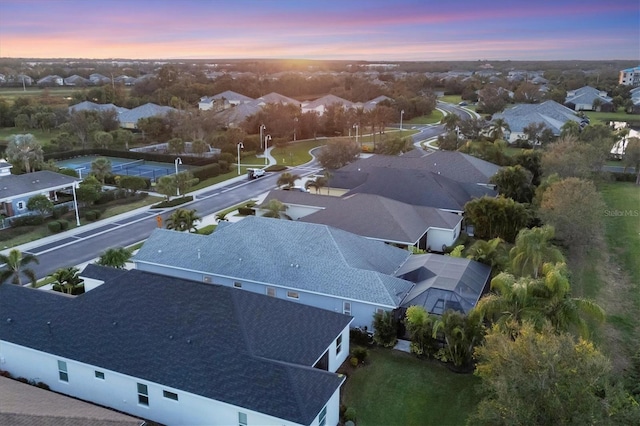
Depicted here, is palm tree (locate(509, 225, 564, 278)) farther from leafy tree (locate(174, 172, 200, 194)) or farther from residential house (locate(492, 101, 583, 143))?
residential house (locate(492, 101, 583, 143))

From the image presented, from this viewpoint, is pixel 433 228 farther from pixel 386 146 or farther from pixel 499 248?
pixel 386 146

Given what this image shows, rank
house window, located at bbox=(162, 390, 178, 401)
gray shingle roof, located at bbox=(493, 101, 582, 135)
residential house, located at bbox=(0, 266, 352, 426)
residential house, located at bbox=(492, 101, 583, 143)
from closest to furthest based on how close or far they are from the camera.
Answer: residential house, located at bbox=(0, 266, 352, 426), house window, located at bbox=(162, 390, 178, 401), residential house, located at bbox=(492, 101, 583, 143), gray shingle roof, located at bbox=(493, 101, 582, 135)

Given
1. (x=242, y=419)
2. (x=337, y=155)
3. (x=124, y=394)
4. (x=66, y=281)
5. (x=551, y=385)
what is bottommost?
(x=124, y=394)

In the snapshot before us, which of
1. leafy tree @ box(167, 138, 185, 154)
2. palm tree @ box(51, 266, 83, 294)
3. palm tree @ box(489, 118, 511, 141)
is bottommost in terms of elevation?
palm tree @ box(51, 266, 83, 294)

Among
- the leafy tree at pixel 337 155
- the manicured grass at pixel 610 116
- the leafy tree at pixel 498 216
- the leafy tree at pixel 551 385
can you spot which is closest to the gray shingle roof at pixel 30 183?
the leafy tree at pixel 337 155

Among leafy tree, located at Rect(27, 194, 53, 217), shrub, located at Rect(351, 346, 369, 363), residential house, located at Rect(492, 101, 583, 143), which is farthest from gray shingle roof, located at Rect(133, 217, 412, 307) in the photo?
residential house, located at Rect(492, 101, 583, 143)

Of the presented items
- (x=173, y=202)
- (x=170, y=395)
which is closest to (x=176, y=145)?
(x=173, y=202)

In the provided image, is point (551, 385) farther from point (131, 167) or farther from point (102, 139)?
point (102, 139)
